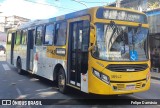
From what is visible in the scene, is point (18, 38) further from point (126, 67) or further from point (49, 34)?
point (126, 67)

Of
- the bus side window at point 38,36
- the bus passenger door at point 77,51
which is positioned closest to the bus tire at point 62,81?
the bus passenger door at point 77,51

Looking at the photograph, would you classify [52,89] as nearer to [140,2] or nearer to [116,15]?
[116,15]

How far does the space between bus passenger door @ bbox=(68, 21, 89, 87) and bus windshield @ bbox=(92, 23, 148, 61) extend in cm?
53

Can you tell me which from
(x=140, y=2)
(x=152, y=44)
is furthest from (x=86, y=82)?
(x=140, y=2)

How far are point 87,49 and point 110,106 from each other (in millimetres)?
1869

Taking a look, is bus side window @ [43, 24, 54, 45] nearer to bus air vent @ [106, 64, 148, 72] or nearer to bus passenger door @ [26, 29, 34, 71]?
bus passenger door @ [26, 29, 34, 71]

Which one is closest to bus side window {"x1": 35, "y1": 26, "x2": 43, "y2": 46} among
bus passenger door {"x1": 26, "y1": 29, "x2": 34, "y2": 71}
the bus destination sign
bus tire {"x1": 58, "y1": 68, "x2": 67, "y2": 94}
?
bus passenger door {"x1": 26, "y1": 29, "x2": 34, "y2": 71}

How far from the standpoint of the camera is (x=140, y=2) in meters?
24.5

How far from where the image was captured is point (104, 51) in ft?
26.9

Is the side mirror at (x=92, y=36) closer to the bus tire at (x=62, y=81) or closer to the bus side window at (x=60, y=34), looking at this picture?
the bus side window at (x=60, y=34)

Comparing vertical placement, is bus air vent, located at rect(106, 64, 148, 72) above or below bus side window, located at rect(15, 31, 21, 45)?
below

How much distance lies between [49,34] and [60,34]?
129cm

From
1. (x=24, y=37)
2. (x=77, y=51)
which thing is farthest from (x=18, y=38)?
(x=77, y=51)

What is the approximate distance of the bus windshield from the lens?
8.19m
